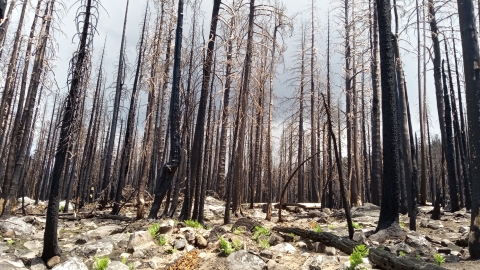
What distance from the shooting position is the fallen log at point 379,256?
464cm

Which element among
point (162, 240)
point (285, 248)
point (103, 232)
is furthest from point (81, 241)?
point (285, 248)

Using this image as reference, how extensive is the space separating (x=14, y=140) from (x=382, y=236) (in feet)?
40.2

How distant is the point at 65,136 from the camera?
7.15 m

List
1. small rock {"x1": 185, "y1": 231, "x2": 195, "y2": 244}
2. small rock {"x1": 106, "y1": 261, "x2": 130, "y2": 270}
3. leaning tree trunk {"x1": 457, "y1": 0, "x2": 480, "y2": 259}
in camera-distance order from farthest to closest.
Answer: small rock {"x1": 185, "y1": 231, "x2": 195, "y2": 244} < small rock {"x1": 106, "y1": 261, "x2": 130, "y2": 270} < leaning tree trunk {"x1": 457, "y1": 0, "x2": 480, "y2": 259}

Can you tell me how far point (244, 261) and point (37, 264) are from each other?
4.18 m

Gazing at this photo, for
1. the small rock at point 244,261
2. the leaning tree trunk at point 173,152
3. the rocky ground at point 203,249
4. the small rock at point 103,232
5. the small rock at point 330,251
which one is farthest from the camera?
the leaning tree trunk at point 173,152

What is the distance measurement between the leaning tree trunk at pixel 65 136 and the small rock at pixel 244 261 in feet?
12.2

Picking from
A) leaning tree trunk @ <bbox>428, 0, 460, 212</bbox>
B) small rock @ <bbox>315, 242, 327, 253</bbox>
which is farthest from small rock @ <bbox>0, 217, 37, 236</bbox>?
leaning tree trunk @ <bbox>428, 0, 460, 212</bbox>

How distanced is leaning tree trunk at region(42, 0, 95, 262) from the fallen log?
5.54 metres

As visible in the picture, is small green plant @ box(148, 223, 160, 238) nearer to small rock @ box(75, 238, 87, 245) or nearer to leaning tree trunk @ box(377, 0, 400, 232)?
small rock @ box(75, 238, 87, 245)

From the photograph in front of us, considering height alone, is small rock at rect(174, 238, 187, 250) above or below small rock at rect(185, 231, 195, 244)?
below

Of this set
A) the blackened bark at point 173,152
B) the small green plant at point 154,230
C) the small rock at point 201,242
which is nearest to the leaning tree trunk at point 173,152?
the blackened bark at point 173,152

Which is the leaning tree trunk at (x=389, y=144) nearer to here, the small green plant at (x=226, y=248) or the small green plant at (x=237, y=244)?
the small green plant at (x=237, y=244)

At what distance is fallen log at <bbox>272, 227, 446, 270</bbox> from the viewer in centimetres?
464
